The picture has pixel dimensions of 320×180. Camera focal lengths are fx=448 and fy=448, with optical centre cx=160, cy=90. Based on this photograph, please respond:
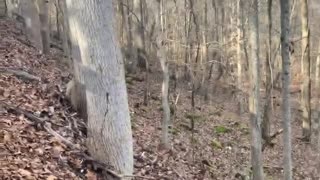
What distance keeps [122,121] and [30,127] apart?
4.32ft

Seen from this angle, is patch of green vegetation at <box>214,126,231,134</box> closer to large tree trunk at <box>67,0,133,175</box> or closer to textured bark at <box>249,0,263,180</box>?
textured bark at <box>249,0,263,180</box>

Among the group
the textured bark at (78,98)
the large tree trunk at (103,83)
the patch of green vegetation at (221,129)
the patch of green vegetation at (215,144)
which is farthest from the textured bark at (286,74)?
the patch of green vegetation at (221,129)

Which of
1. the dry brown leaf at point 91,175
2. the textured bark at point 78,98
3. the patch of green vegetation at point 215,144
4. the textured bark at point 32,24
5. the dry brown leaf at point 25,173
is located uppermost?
the textured bark at point 32,24

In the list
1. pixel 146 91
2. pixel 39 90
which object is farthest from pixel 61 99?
pixel 146 91

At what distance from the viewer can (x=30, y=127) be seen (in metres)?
6.05

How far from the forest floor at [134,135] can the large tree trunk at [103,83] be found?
14.6 inches

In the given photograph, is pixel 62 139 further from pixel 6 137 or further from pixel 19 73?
pixel 19 73

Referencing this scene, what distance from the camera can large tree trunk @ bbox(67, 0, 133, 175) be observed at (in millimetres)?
5367

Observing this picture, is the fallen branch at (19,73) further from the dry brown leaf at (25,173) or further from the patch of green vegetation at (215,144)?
the patch of green vegetation at (215,144)

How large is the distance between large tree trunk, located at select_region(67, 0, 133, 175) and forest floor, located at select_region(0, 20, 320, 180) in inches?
14.6

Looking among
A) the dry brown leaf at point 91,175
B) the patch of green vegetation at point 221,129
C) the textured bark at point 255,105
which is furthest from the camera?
the patch of green vegetation at point 221,129

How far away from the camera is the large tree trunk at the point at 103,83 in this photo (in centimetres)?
537

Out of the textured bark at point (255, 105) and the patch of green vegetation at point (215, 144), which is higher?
the textured bark at point (255, 105)

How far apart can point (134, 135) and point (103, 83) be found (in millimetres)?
4735
